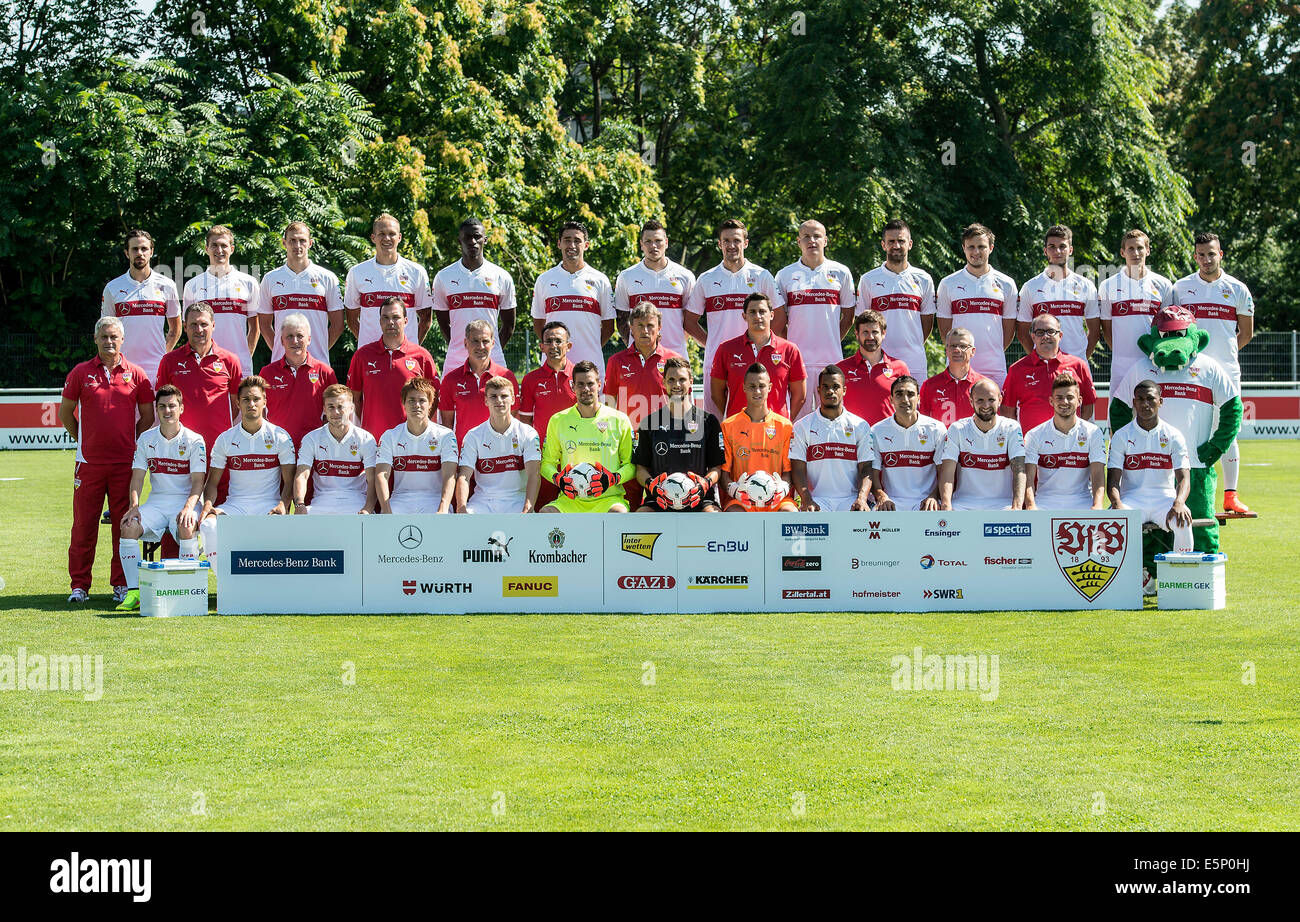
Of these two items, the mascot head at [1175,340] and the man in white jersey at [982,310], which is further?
the man in white jersey at [982,310]

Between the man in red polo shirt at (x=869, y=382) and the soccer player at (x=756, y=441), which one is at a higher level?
the man in red polo shirt at (x=869, y=382)

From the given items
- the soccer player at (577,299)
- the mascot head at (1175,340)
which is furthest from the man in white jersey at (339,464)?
the mascot head at (1175,340)

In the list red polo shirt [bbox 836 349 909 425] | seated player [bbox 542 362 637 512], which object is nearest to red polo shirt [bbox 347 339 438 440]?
seated player [bbox 542 362 637 512]

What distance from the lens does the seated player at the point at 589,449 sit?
1099 cm

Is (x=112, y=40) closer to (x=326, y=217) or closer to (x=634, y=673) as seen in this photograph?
(x=326, y=217)

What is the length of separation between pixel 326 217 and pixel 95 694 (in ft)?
65.6

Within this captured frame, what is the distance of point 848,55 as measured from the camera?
112ft

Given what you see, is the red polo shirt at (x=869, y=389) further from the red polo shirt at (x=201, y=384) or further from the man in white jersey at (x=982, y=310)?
the red polo shirt at (x=201, y=384)

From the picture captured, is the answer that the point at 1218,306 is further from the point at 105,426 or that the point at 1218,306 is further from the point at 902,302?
the point at 105,426

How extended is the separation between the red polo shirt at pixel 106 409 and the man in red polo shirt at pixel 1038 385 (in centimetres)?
683

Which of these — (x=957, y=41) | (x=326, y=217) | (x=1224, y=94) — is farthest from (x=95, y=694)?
(x=1224, y=94)

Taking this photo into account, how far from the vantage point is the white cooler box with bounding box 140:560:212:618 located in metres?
10.4

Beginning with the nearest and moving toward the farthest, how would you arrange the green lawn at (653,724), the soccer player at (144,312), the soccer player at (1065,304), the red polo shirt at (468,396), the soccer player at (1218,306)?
1. the green lawn at (653,724)
2. the red polo shirt at (468,396)
3. the soccer player at (144,312)
4. the soccer player at (1065,304)
5. the soccer player at (1218,306)

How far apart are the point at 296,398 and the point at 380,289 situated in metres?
1.47
